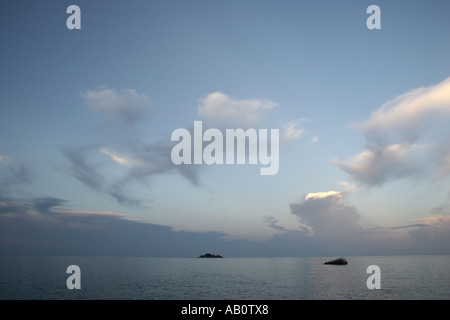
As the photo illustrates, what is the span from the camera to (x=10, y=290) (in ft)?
187
